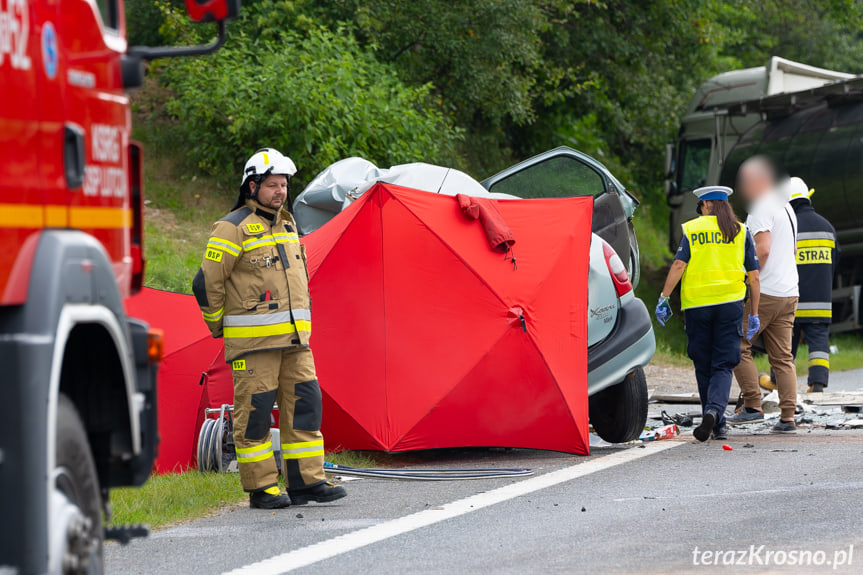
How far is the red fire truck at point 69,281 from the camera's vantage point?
117 inches

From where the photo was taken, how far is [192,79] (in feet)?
49.9

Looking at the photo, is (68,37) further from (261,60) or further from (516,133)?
(516,133)

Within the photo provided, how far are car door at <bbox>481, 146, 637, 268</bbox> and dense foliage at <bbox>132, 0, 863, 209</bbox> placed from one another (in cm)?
500

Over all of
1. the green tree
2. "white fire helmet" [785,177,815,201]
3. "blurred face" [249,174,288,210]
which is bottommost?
"blurred face" [249,174,288,210]

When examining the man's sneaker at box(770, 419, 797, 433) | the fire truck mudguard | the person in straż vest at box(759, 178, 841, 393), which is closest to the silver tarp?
the man's sneaker at box(770, 419, 797, 433)

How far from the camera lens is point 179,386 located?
328 inches

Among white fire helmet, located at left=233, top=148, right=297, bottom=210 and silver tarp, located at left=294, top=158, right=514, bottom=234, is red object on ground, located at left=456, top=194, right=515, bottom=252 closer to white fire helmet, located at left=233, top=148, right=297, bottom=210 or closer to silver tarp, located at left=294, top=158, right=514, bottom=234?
silver tarp, located at left=294, top=158, right=514, bottom=234

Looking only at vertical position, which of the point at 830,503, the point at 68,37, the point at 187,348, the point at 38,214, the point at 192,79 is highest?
the point at 192,79

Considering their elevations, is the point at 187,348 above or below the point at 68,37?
below

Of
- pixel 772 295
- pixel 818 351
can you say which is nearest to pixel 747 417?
pixel 772 295

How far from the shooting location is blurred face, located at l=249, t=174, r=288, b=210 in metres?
6.50

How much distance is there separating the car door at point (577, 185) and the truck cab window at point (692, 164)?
11931 mm

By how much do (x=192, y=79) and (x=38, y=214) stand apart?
12326mm

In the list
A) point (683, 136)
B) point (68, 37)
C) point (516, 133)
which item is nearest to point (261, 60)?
point (516, 133)
